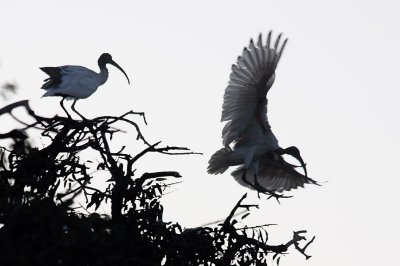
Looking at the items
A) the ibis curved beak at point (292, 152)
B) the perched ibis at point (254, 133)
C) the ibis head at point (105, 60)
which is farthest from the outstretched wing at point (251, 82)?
the ibis head at point (105, 60)

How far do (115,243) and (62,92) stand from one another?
15.8 ft

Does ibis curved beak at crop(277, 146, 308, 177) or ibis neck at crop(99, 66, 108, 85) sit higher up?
ibis neck at crop(99, 66, 108, 85)

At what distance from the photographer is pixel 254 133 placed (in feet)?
51.9

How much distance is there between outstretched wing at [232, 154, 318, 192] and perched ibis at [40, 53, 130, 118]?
3.58 meters

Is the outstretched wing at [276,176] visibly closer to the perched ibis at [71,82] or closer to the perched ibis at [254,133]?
the perched ibis at [254,133]

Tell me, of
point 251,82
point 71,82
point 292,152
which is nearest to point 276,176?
Answer: point 292,152

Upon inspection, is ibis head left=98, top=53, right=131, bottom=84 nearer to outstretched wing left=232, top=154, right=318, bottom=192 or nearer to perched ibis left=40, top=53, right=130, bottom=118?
perched ibis left=40, top=53, right=130, bottom=118

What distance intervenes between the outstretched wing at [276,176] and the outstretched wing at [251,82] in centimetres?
127

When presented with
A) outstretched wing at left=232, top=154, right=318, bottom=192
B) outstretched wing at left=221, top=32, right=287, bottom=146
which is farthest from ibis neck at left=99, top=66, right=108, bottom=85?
outstretched wing at left=232, top=154, right=318, bottom=192

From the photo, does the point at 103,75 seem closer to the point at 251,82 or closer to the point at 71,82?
the point at 71,82

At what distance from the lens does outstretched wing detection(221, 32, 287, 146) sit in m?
15.0

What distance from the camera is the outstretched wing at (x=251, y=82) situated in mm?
14992

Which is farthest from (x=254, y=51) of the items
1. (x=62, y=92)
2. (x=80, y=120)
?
(x=80, y=120)

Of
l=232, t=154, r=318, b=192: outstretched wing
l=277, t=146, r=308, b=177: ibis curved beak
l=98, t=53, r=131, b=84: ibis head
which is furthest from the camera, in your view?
l=232, t=154, r=318, b=192: outstretched wing
